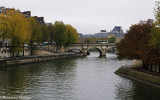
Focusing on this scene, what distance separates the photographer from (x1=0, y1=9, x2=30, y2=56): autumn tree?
97.4m

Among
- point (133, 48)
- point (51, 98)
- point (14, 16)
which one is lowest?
point (51, 98)

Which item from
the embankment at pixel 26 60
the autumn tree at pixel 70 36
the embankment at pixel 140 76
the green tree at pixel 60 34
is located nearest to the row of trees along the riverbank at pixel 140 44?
the embankment at pixel 140 76

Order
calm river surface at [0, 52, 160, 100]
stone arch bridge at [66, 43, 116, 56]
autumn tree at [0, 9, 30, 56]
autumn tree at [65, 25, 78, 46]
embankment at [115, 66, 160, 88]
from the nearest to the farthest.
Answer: calm river surface at [0, 52, 160, 100] → embankment at [115, 66, 160, 88] → autumn tree at [0, 9, 30, 56] → autumn tree at [65, 25, 78, 46] → stone arch bridge at [66, 43, 116, 56]

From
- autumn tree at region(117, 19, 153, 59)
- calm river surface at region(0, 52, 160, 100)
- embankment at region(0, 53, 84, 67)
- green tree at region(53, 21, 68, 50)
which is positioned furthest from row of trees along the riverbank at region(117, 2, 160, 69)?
green tree at region(53, 21, 68, 50)

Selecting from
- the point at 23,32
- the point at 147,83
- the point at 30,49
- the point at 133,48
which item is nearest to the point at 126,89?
the point at 147,83

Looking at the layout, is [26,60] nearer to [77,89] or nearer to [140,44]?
[140,44]

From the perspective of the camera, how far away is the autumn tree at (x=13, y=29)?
320 feet

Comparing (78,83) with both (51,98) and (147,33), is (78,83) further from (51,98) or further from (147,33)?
(147,33)

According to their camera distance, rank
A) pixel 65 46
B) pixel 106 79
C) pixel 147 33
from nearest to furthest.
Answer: pixel 106 79 < pixel 147 33 < pixel 65 46

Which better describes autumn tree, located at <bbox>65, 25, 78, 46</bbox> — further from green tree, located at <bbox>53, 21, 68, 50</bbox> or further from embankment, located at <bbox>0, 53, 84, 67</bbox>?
embankment, located at <bbox>0, 53, 84, 67</bbox>

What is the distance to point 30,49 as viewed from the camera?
126875mm

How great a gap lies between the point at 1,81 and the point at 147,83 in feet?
96.9

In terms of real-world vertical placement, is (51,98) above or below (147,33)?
below

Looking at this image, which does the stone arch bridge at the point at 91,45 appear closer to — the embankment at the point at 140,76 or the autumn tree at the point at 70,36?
the autumn tree at the point at 70,36
